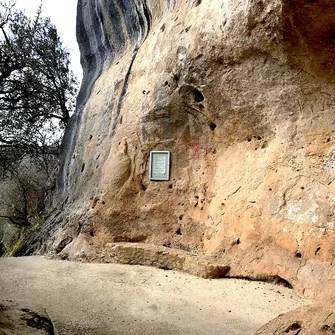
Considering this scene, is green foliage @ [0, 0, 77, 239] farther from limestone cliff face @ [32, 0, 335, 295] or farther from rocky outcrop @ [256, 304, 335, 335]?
rocky outcrop @ [256, 304, 335, 335]

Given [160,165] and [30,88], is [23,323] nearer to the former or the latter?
[160,165]

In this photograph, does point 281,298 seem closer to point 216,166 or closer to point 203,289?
point 203,289

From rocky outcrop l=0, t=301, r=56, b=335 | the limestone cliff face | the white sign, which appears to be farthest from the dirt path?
the white sign

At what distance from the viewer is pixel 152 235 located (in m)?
6.27

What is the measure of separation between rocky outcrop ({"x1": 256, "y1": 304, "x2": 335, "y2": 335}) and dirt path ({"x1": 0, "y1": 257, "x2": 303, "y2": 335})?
44 cm

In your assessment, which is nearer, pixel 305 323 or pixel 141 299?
pixel 305 323

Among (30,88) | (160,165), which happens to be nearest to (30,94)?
(30,88)

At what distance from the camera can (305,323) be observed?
2617 mm

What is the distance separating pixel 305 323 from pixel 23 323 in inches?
69.8

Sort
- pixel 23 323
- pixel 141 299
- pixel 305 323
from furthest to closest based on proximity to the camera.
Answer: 1. pixel 141 299
2. pixel 305 323
3. pixel 23 323

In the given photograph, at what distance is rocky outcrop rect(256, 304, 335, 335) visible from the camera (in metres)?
2.49

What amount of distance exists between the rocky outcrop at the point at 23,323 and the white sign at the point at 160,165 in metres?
3.92

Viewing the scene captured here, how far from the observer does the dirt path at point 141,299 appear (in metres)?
3.18

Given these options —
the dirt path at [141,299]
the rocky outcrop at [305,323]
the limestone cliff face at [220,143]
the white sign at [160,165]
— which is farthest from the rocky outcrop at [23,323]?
the white sign at [160,165]
